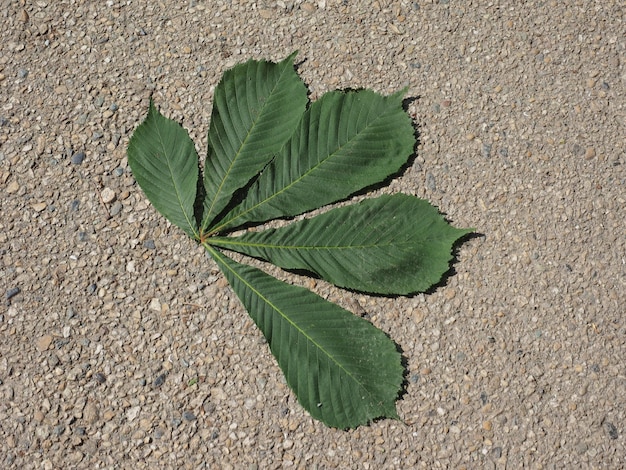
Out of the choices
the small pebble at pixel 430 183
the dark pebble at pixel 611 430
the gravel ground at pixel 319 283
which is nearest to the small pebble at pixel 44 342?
the gravel ground at pixel 319 283

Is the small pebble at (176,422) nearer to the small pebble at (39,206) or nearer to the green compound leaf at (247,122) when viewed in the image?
the green compound leaf at (247,122)

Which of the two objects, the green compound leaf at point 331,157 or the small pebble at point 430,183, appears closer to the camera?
the green compound leaf at point 331,157

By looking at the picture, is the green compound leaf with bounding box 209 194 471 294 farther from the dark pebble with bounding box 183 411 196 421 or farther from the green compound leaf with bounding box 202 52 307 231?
the dark pebble with bounding box 183 411 196 421

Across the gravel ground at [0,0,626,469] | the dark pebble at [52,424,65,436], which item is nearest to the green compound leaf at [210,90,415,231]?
the gravel ground at [0,0,626,469]

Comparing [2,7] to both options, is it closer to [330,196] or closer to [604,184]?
[330,196]

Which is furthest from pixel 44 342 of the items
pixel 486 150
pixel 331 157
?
pixel 486 150

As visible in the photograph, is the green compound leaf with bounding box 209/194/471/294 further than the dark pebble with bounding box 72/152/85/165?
No

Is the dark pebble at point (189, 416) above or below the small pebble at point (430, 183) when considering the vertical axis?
below
